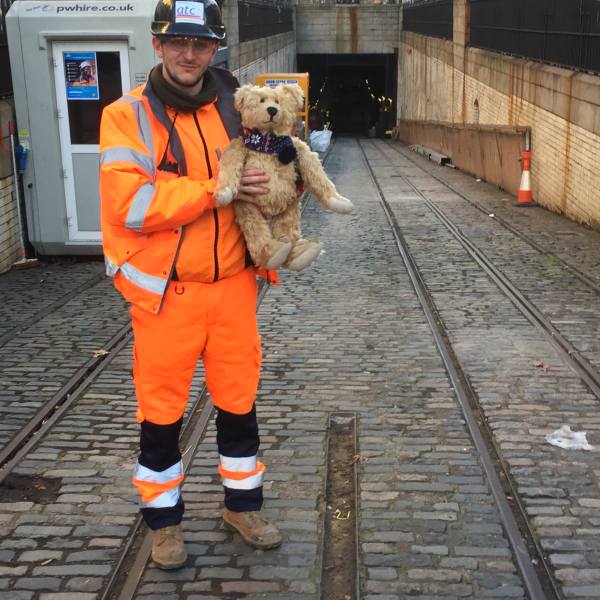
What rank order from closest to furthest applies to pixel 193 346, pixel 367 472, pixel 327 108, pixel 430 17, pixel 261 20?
pixel 193 346 → pixel 367 472 → pixel 261 20 → pixel 430 17 → pixel 327 108

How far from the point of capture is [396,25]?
1907 inches

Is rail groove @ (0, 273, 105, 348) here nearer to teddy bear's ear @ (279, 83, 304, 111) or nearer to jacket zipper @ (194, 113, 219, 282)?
jacket zipper @ (194, 113, 219, 282)

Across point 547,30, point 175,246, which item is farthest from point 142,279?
point 547,30

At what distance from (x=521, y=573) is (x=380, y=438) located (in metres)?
1.58

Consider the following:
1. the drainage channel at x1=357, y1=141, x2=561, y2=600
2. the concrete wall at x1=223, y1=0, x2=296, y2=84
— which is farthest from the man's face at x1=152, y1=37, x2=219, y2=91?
the concrete wall at x1=223, y1=0, x2=296, y2=84

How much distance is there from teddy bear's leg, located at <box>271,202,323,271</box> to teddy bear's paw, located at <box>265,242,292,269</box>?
0.21 feet

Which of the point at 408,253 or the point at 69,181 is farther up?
the point at 69,181

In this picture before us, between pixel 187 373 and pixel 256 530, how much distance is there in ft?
2.70

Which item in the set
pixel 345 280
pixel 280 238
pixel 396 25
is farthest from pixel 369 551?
pixel 396 25

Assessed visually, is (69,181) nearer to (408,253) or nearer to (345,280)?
(345,280)

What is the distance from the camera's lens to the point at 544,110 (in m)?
15.4

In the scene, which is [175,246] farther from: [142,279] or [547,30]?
[547,30]

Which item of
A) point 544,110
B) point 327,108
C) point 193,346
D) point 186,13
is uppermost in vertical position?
point 186,13

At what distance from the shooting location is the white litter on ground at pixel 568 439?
498 centimetres
